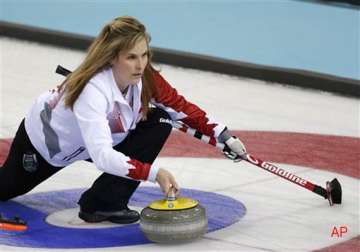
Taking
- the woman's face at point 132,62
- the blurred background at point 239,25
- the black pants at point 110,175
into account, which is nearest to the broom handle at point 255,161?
the black pants at point 110,175

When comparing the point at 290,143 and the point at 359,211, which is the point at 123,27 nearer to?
the point at 359,211

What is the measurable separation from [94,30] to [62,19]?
494mm

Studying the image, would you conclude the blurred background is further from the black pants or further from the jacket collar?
the jacket collar

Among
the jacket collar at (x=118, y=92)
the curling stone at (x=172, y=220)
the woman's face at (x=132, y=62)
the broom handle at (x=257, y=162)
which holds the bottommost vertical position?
the curling stone at (x=172, y=220)

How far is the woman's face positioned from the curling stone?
1.59 feet

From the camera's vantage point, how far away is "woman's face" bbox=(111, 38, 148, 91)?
423 centimetres

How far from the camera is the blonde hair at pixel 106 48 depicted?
421 cm

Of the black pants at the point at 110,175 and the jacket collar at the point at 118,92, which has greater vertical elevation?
the jacket collar at the point at 118,92

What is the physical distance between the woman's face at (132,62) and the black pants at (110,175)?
32cm

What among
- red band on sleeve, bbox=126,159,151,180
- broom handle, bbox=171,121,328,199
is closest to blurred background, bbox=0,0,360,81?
broom handle, bbox=171,121,328,199

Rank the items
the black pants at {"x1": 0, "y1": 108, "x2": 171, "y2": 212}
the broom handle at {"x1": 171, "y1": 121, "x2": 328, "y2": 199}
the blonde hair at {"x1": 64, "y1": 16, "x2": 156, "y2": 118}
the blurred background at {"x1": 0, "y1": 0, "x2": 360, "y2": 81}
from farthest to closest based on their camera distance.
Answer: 1. the blurred background at {"x1": 0, "y1": 0, "x2": 360, "y2": 81}
2. the broom handle at {"x1": 171, "y1": 121, "x2": 328, "y2": 199}
3. the black pants at {"x1": 0, "y1": 108, "x2": 171, "y2": 212}
4. the blonde hair at {"x1": 64, "y1": 16, "x2": 156, "y2": 118}

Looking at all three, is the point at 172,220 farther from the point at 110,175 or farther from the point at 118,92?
the point at 118,92

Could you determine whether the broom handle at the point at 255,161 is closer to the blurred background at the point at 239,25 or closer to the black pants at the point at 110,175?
the black pants at the point at 110,175

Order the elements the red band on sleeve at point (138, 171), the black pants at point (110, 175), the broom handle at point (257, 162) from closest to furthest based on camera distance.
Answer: the red band on sleeve at point (138, 171) < the black pants at point (110, 175) < the broom handle at point (257, 162)
